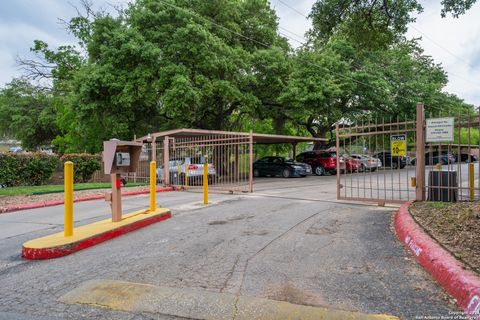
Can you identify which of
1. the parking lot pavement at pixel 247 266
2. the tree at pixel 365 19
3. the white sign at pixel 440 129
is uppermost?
the tree at pixel 365 19

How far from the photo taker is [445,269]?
12.1ft

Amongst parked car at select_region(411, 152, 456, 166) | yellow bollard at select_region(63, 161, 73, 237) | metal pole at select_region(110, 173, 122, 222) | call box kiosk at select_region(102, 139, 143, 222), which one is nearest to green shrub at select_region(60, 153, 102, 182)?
call box kiosk at select_region(102, 139, 143, 222)

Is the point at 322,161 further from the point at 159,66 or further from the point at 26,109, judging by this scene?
the point at 26,109

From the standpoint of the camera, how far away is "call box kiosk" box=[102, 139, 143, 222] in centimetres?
617

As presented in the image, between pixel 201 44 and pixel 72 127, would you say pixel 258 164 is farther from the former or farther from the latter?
pixel 72 127

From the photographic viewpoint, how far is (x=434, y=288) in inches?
141

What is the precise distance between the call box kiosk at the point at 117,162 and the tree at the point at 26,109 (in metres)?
29.9

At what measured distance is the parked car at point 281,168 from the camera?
22.7 meters

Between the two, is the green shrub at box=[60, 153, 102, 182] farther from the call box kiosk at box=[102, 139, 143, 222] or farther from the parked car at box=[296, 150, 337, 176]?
the parked car at box=[296, 150, 337, 176]

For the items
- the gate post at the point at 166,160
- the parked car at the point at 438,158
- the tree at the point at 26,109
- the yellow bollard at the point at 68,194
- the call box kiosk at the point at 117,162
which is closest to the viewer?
the yellow bollard at the point at 68,194

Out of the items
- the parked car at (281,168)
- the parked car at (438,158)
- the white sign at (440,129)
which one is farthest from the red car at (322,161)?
the white sign at (440,129)

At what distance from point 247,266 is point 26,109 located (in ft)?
119

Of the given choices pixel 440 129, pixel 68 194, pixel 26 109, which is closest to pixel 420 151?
pixel 440 129

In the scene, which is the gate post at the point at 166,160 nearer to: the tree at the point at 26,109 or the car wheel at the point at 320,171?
the car wheel at the point at 320,171
